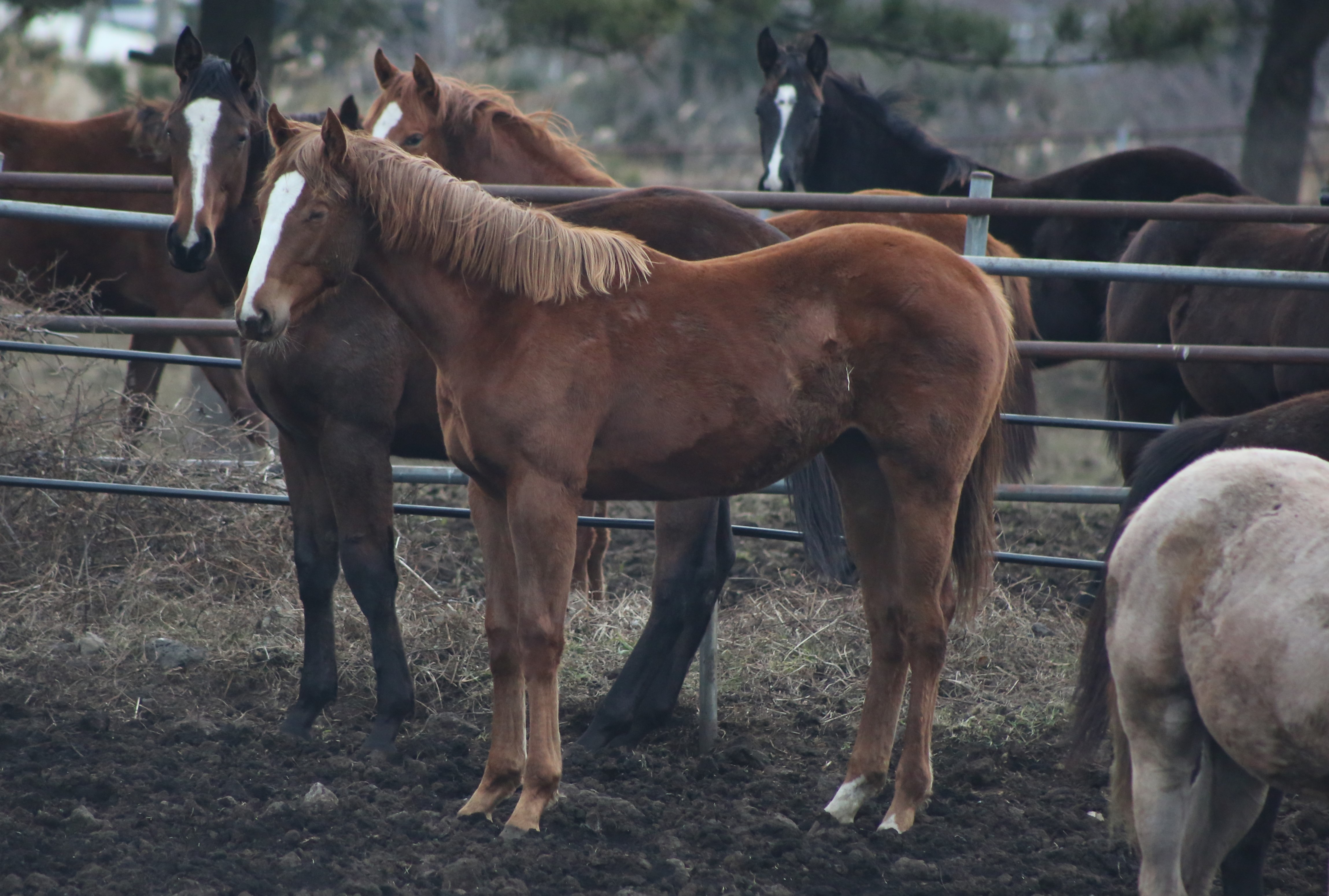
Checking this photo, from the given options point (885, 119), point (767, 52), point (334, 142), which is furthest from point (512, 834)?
point (885, 119)

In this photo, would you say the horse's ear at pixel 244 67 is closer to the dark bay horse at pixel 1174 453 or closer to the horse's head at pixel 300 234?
the horse's head at pixel 300 234

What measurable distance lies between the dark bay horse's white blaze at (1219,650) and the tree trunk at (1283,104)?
334 inches

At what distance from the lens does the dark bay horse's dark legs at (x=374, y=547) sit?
11.6ft

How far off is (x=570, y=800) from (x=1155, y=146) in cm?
487

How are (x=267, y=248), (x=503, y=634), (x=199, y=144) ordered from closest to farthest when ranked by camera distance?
1. (x=267, y=248)
2. (x=503, y=634)
3. (x=199, y=144)

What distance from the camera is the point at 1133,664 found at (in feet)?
7.72

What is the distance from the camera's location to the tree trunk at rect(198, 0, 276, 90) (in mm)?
7730

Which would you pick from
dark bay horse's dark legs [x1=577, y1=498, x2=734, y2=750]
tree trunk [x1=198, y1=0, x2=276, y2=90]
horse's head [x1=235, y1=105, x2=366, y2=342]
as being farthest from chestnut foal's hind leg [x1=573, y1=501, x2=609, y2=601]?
tree trunk [x1=198, y1=0, x2=276, y2=90]

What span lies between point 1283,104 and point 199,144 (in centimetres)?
915

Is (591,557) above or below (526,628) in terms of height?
below

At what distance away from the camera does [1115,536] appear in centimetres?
301

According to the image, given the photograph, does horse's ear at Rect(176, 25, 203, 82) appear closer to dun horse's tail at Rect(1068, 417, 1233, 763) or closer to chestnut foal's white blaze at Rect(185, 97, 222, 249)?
chestnut foal's white blaze at Rect(185, 97, 222, 249)

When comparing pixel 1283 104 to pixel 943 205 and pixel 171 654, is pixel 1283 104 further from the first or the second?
pixel 171 654

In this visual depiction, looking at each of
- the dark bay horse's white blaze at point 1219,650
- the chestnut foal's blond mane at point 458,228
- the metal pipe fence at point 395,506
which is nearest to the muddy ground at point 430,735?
the metal pipe fence at point 395,506
